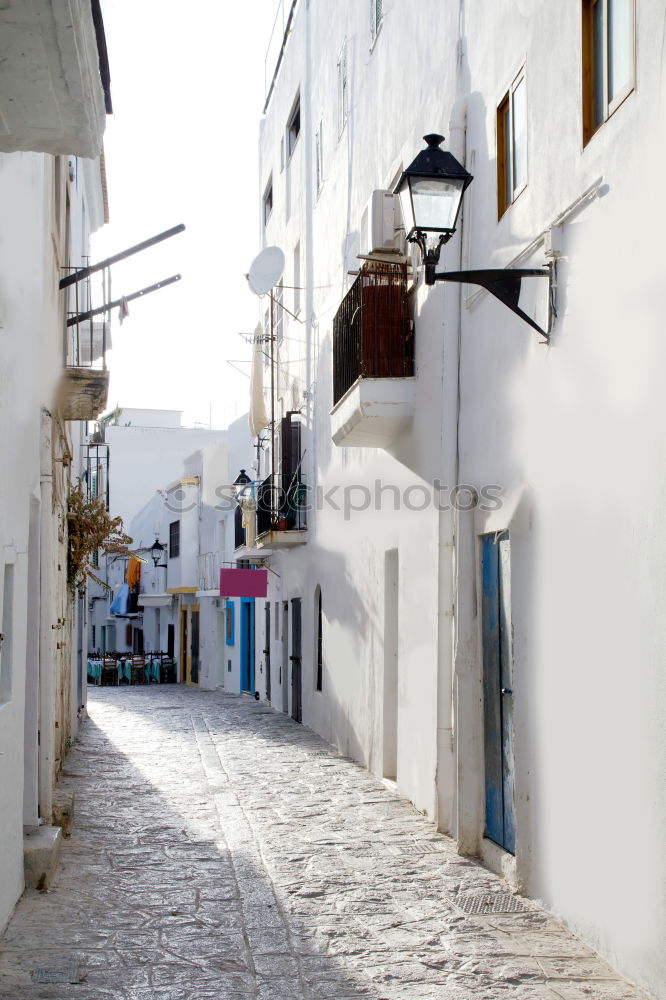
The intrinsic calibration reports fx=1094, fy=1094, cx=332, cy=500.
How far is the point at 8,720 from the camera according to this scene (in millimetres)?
6406

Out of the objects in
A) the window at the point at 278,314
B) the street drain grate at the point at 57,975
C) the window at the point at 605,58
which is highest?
the window at the point at 278,314

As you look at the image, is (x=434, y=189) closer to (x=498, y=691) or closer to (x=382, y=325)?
(x=498, y=691)

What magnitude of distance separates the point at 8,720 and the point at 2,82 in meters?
3.77

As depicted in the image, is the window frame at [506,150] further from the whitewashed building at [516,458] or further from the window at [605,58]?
the window at [605,58]

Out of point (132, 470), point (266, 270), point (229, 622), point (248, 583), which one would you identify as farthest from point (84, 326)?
point (132, 470)

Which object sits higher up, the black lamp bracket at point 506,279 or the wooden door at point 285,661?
the black lamp bracket at point 506,279

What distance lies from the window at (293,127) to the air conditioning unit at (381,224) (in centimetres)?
968

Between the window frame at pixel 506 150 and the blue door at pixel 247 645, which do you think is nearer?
the window frame at pixel 506 150

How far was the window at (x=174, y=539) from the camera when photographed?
124 ft

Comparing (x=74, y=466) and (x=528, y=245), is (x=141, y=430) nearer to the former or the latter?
(x=74, y=466)

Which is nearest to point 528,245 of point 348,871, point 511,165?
point 511,165

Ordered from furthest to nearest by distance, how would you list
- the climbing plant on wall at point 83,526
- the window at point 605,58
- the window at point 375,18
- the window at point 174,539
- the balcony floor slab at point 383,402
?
the window at point 174,539 < the climbing plant on wall at point 83,526 < the window at point 375,18 < the balcony floor slab at point 383,402 < the window at point 605,58

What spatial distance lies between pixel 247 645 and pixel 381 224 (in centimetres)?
1862

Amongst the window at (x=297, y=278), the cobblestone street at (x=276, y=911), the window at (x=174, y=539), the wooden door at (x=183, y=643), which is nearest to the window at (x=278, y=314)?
the window at (x=297, y=278)
